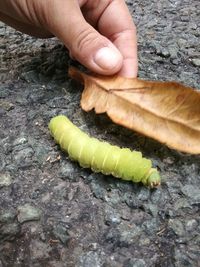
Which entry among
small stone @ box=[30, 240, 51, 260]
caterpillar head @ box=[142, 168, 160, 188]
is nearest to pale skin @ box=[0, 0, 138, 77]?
caterpillar head @ box=[142, 168, 160, 188]

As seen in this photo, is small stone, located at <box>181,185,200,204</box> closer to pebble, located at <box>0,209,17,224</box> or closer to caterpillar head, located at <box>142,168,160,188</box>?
caterpillar head, located at <box>142,168,160,188</box>

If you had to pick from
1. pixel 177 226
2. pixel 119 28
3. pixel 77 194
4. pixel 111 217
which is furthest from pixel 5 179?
pixel 119 28

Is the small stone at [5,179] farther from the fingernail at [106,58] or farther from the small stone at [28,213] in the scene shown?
the fingernail at [106,58]

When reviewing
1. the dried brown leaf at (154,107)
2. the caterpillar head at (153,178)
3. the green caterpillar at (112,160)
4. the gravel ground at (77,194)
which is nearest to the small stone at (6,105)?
the gravel ground at (77,194)

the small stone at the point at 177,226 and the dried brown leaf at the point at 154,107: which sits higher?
the dried brown leaf at the point at 154,107

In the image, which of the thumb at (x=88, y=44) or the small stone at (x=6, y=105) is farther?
the small stone at (x=6, y=105)

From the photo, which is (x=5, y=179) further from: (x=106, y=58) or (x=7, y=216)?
(x=106, y=58)
